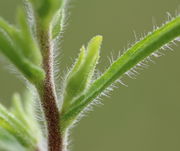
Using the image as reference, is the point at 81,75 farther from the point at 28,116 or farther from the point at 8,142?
the point at 28,116

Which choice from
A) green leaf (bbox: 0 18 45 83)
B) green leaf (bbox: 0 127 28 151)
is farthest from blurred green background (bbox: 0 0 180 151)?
green leaf (bbox: 0 18 45 83)

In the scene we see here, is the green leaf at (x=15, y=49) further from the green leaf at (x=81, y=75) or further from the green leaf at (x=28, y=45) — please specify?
the green leaf at (x=81, y=75)

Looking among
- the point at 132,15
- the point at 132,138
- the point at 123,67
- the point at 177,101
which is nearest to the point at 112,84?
the point at 123,67

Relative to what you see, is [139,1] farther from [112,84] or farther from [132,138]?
[112,84]

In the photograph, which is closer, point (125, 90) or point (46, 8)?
point (46, 8)

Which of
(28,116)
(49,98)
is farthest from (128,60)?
(28,116)

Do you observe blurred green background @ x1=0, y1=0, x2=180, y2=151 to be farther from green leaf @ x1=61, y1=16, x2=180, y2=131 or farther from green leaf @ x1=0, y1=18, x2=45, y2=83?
green leaf @ x1=0, y1=18, x2=45, y2=83

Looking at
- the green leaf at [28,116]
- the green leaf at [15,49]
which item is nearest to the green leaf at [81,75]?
the green leaf at [15,49]
